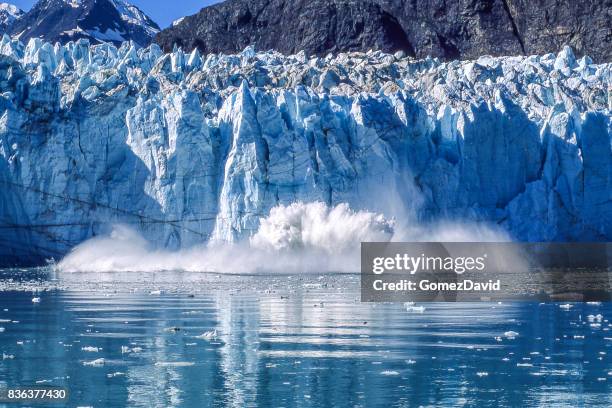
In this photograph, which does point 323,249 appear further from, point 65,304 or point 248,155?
point 65,304

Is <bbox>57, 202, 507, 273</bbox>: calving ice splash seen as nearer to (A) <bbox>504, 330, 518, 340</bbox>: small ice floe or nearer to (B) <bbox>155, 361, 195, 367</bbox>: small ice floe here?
(A) <bbox>504, 330, 518, 340</bbox>: small ice floe

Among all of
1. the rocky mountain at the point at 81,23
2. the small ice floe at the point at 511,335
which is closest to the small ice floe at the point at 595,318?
the small ice floe at the point at 511,335

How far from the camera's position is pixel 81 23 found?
8125cm

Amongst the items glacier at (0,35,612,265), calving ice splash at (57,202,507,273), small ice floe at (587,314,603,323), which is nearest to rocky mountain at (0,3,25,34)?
glacier at (0,35,612,265)

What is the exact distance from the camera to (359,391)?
11609mm

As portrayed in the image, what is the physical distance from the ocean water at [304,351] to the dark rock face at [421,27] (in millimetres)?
34173

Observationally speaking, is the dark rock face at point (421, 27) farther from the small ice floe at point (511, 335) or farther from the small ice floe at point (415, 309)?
the small ice floe at point (511, 335)

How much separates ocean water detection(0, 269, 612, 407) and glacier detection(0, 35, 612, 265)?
10.1 m

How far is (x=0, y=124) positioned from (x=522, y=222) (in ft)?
51.9

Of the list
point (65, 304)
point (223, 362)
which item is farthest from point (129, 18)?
point (223, 362)

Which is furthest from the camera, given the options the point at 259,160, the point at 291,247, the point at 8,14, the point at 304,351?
the point at 8,14

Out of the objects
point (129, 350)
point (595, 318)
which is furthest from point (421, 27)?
point (129, 350)

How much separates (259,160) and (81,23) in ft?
176

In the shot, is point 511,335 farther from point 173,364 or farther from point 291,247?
point 291,247
